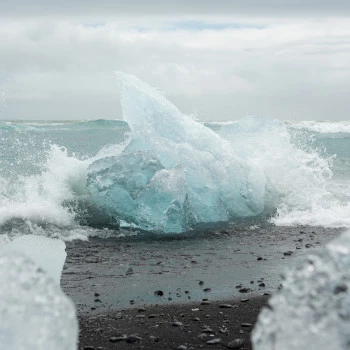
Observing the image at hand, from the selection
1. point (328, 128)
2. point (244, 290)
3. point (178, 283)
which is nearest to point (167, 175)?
point (178, 283)

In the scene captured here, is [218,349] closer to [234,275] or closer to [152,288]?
[152,288]

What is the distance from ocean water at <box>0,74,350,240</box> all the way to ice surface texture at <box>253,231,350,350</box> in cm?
950

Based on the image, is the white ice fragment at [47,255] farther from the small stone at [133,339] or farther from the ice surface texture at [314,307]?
the ice surface texture at [314,307]

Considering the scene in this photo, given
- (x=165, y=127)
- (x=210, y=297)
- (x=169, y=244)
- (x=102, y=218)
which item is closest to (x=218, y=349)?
(x=210, y=297)

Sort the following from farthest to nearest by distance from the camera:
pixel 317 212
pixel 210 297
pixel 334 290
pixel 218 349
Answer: pixel 317 212, pixel 210 297, pixel 218 349, pixel 334 290

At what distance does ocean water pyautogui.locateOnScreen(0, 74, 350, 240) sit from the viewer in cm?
1376

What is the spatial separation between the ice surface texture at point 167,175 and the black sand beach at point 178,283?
1.01 meters

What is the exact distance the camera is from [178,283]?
9.35 m

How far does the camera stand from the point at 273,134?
1752 cm

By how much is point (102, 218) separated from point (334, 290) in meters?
11.2

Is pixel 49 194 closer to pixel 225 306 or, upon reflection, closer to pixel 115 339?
pixel 225 306

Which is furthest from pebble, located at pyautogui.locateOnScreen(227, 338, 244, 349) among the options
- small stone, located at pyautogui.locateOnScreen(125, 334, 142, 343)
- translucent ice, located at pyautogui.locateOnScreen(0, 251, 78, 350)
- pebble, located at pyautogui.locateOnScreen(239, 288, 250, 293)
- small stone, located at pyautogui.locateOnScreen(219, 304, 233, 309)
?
translucent ice, located at pyautogui.locateOnScreen(0, 251, 78, 350)

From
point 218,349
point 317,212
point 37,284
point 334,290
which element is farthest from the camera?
point 317,212

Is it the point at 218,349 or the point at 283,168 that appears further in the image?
the point at 283,168
